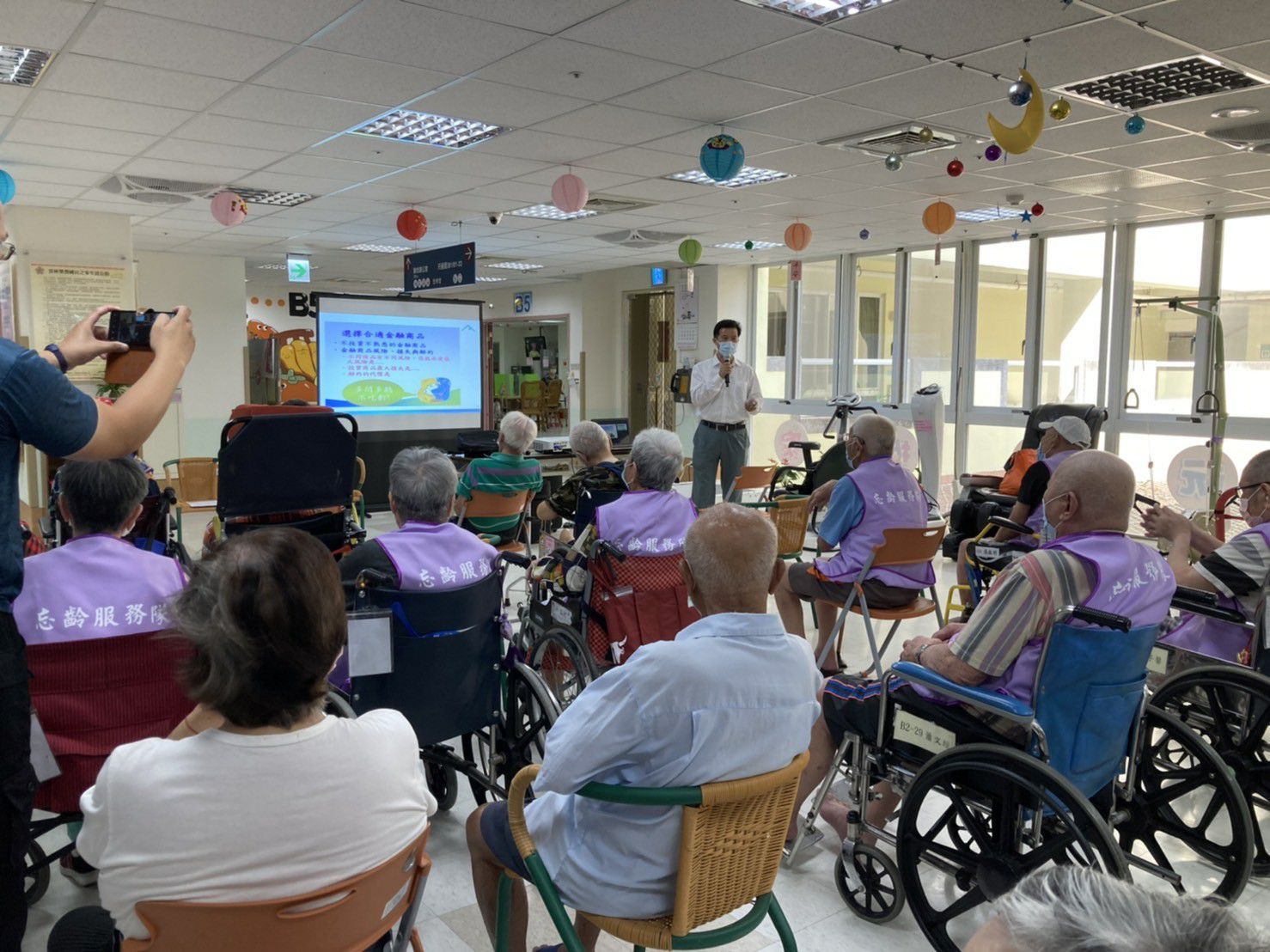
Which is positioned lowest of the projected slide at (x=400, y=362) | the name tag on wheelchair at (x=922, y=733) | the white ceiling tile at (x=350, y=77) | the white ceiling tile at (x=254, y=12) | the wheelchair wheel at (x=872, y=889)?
the wheelchair wheel at (x=872, y=889)

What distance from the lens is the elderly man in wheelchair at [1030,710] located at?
6.82 ft

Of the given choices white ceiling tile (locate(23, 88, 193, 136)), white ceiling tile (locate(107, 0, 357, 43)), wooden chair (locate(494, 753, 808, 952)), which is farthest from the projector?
wooden chair (locate(494, 753, 808, 952))

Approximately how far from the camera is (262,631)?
125 centimetres

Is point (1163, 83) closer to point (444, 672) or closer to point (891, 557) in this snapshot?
point (891, 557)

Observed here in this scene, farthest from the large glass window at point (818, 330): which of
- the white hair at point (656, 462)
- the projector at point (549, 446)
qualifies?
the white hair at point (656, 462)

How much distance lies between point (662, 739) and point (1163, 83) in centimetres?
459

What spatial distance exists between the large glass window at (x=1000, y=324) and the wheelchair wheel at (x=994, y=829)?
8681 mm

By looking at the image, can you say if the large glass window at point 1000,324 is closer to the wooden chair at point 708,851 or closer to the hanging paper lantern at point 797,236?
the hanging paper lantern at point 797,236

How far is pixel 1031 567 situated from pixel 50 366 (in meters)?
2.11

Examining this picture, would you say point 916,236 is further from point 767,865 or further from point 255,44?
point 767,865

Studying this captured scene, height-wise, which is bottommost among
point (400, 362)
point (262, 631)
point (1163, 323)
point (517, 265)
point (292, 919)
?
point (292, 919)

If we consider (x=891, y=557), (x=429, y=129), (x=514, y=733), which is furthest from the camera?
(x=429, y=129)

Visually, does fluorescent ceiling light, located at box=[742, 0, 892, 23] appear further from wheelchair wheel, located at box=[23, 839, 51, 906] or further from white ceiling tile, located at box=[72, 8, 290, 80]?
wheelchair wheel, located at box=[23, 839, 51, 906]

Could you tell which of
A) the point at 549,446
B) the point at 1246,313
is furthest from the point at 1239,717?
the point at 1246,313
